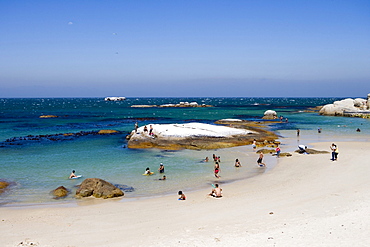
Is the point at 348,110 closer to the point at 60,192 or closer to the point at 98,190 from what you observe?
the point at 98,190

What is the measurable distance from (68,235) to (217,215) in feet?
Result: 19.7

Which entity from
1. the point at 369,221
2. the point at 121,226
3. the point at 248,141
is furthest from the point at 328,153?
the point at 121,226

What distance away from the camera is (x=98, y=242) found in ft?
36.9

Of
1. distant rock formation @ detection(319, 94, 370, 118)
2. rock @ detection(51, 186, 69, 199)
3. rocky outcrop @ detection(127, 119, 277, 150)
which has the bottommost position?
rock @ detection(51, 186, 69, 199)

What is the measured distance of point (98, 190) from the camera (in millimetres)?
17375

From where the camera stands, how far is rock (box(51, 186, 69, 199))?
17.5m

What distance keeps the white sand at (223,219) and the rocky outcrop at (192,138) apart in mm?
Answer: 14637

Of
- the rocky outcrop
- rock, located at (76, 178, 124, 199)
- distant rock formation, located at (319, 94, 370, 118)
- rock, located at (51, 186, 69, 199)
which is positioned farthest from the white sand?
distant rock formation, located at (319, 94, 370, 118)

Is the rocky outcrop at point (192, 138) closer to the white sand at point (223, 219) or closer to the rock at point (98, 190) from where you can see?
the white sand at point (223, 219)

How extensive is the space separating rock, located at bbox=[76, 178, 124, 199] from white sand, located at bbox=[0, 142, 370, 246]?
0.78m

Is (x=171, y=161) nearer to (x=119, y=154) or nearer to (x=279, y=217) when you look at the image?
(x=119, y=154)

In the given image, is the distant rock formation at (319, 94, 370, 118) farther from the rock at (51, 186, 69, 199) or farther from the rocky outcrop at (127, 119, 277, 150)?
the rock at (51, 186, 69, 199)

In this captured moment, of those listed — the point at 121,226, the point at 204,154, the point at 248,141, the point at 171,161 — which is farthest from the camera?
the point at 248,141

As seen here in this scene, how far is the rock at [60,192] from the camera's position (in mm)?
17525
